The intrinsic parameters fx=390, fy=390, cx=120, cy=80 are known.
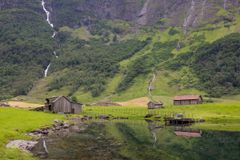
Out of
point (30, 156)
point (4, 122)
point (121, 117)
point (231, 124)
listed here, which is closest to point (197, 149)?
point (30, 156)

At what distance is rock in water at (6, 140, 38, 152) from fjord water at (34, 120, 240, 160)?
318 cm

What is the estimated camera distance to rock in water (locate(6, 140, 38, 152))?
5781cm

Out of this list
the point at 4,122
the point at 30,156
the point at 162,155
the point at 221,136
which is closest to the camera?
the point at 30,156

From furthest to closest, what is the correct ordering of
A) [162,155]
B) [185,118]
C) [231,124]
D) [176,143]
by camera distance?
[185,118] → [231,124] → [176,143] → [162,155]

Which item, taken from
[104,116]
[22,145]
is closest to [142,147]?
[22,145]

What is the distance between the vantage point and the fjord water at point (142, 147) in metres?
58.0

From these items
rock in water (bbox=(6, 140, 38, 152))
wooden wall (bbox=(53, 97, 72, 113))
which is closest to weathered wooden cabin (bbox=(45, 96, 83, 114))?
wooden wall (bbox=(53, 97, 72, 113))

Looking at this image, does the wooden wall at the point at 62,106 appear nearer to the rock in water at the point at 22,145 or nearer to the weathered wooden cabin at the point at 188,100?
the weathered wooden cabin at the point at 188,100

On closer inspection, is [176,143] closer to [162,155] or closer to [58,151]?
[162,155]

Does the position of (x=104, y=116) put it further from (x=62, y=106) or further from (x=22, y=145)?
(x=22, y=145)

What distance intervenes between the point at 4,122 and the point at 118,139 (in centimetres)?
2417

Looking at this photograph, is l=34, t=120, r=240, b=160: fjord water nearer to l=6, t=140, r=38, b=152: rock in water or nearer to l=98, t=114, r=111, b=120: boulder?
l=6, t=140, r=38, b=152: rock in water

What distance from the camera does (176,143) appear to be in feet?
248

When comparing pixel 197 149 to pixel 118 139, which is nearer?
pixel 197 149
